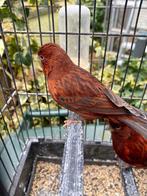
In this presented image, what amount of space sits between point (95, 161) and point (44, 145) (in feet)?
0.62

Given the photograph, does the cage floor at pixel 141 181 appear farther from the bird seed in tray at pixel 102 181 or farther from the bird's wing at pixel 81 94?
the bird's wing at pixel 81 94

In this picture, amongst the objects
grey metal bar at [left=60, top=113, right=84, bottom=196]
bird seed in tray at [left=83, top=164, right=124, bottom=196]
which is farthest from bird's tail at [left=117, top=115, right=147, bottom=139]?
bird seed in tray at [left=83, top=164, right=124, bottom=196]

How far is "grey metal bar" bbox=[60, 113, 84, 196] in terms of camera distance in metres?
0.48

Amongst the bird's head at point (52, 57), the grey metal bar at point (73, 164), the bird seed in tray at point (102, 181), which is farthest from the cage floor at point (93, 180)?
the bird's head at point (52, 57)

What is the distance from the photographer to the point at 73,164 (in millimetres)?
561

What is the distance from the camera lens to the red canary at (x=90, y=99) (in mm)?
568

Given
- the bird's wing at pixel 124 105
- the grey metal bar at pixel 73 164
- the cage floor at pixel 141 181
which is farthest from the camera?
the cage floor at pixel 141 181

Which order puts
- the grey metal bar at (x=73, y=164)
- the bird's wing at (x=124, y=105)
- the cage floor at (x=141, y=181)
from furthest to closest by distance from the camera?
the cage floor at (x=141, y=181)
the bird's wing at (x=124, y=105)
the grey metal bar at (x=73, y=164)

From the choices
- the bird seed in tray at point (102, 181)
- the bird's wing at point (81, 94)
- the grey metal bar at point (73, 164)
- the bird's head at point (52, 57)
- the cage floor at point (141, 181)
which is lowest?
the bird seed in tray at point (102, 181)

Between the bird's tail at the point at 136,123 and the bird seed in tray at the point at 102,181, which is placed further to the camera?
the bird seed in tray at the point at 102,181

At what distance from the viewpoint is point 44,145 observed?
35.2 inches

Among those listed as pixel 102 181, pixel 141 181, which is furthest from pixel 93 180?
pixel 141 181

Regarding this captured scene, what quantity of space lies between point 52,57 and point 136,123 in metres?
0.28

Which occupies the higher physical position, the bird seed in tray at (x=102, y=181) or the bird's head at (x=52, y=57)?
the bird's head at (x=52, y=57)
